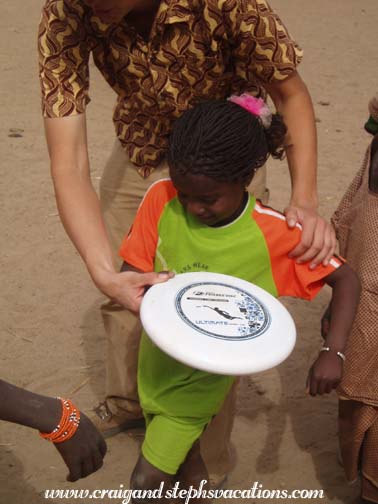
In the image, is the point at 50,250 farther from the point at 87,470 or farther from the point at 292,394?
the point at 87,470

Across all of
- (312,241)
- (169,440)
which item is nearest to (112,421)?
(169,440)

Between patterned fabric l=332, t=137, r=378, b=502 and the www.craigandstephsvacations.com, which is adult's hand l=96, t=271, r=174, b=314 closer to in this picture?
patterned fabric l=332, t=137, r=378, b=502

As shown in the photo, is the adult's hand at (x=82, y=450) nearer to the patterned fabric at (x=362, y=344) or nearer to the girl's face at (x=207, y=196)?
the girl's face at (x=207, y=196)

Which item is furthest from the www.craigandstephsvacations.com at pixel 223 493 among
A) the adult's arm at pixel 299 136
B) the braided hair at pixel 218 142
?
the braided hair at pixel 218 142

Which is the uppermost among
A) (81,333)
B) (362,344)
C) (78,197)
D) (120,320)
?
(78,197)

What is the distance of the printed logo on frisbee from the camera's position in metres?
2.38

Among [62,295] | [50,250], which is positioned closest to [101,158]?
[50,250]

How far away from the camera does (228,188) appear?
2.53m

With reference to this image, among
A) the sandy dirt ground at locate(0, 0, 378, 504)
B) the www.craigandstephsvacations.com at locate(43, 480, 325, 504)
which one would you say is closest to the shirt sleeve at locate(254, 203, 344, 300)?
the www.craigandstephsvacations.com at locate(43, 480, 325, 504)

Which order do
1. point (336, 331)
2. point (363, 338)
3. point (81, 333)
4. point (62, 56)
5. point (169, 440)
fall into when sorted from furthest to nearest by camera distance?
point (81, 333) < point (363, 338) < point (62, 56) < point (169, 440) < point (336, 331)

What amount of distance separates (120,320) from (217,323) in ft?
3.47

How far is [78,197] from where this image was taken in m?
2.81

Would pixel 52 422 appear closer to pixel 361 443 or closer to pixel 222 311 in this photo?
pixel 222 311

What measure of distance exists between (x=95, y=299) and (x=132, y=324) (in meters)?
1.29
